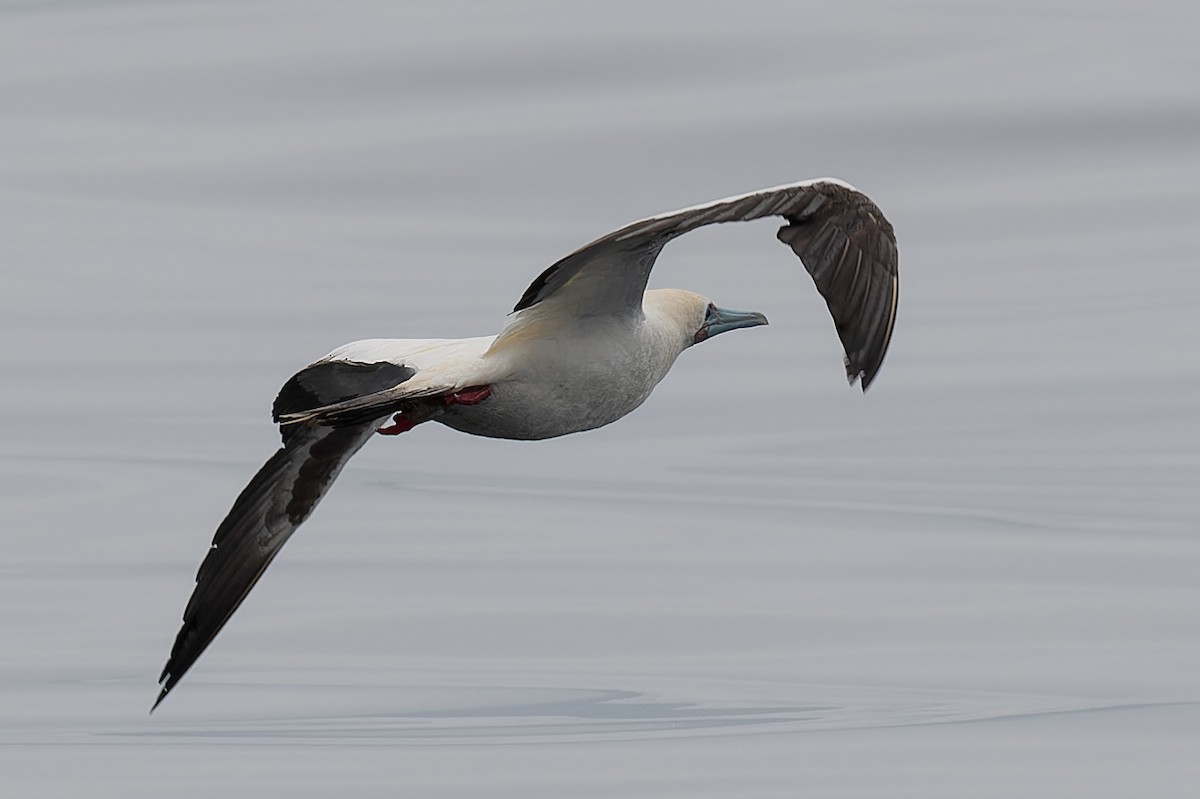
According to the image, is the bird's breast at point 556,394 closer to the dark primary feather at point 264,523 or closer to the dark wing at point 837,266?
the dark wing at point 837,266

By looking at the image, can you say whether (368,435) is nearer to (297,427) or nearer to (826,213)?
(297,427)

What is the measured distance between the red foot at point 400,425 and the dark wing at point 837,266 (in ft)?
2.62

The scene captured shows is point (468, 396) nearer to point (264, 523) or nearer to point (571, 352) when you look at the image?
point (571, 352)

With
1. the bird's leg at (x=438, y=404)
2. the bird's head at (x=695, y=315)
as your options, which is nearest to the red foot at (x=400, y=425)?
the bird's leg at (x=438, y=404)

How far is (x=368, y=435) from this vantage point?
38.2 ft

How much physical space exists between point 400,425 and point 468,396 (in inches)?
16.5

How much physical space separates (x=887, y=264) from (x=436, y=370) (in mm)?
2036

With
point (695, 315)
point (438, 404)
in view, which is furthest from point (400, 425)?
point (695, 315)

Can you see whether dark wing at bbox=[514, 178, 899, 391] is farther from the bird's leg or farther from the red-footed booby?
the bird's leg

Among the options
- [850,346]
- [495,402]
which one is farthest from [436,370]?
[850,346]

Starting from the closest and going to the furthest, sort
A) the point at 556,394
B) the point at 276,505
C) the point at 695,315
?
the point at 556,394 → the point at 695,315 → the point at 276,505

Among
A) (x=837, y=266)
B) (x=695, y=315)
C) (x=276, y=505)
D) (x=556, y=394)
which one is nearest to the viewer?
(x=837, y=266)

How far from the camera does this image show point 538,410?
10.6 meters

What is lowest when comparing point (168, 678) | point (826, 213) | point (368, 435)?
point (168, 678)
